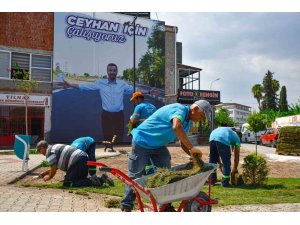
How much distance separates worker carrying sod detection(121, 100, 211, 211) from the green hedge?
16.8 m

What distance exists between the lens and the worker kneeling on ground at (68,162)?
741 centimetres

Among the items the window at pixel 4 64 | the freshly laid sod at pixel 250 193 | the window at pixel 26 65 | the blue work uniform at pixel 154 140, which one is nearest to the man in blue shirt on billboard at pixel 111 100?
the window at pixel 26 65

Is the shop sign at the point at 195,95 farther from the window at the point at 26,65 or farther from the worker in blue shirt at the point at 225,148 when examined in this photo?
the worker in blue shirt at the point at 225,148

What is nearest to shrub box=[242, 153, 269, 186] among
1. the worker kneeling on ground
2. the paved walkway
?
the paved walkway

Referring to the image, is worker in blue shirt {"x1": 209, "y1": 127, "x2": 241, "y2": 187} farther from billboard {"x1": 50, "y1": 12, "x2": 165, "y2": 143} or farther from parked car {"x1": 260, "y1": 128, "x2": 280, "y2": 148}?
billboard {"x1": 50, "y1": 12, "x2": 165, "y2": 143}

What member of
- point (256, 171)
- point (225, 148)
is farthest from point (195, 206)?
→ point (256, 171)

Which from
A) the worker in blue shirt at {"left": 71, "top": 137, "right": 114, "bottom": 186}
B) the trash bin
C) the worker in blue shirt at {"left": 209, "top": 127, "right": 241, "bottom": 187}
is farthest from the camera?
the trash bin

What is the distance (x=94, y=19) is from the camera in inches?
1246

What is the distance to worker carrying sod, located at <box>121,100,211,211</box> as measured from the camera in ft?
15.6

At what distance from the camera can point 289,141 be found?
2059 cm

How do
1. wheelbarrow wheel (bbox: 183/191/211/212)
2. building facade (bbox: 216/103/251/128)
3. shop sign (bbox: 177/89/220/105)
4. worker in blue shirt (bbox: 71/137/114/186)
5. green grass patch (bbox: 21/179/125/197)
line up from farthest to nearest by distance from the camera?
building facade (bbox: 216/103/251/128) → shop sign (bbox: 177/89/220/105) → worker in blue shirt (bbox: 71/137/114/186) → green grass patch (bbox: 21/179/125/197) → wheelbarrow wheel (bbox: 183/191/211/212)

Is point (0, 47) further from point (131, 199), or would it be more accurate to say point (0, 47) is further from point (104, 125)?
point (131, 199)

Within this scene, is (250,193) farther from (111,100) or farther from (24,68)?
(111,100)

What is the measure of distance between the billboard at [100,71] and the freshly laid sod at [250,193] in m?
21.5
